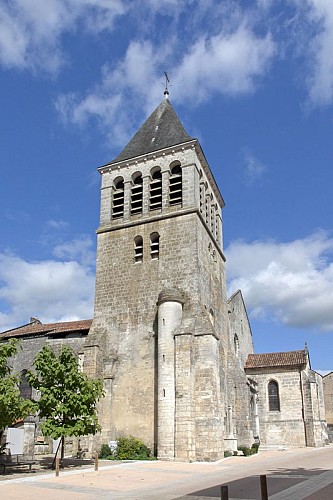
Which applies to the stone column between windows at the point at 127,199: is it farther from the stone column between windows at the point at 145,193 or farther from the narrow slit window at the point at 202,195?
the narrow slit window at the point at 202,195

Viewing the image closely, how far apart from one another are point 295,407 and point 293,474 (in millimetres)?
17437

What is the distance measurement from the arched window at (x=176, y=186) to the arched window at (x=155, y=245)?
7.17ft

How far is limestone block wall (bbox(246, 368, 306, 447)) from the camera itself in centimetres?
3084

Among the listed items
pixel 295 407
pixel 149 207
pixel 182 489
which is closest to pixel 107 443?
pixel 182 489

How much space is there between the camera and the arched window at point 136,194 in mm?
27406

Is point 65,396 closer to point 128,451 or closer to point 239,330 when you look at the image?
point 128,451

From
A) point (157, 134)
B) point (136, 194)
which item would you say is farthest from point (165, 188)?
point (157, 134)

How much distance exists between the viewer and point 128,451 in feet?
68.8

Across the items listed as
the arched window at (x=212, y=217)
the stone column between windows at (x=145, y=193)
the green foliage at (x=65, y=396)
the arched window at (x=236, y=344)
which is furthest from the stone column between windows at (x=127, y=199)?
the arched window at (x=236, y=344)

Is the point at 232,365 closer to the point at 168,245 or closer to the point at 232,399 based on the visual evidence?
the point at 232,399

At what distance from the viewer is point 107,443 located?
71.6 feet

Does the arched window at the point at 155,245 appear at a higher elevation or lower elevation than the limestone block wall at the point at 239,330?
higher

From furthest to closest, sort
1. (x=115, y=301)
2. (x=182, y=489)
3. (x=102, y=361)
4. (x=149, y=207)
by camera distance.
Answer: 1. (x=149, y=207)
2. (x=115, y=301)
3. (x=102, y=361)
4. (x=182, y=489)

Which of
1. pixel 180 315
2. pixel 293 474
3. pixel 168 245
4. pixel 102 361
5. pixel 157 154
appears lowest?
pixel 293 474
